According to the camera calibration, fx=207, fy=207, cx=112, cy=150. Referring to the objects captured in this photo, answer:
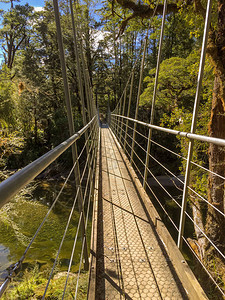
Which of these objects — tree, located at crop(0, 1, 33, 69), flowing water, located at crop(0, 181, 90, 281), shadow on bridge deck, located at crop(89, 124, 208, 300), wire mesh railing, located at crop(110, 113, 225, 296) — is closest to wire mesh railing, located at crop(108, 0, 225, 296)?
wire mesh railing, located at crop(110, 113, 225, 296)

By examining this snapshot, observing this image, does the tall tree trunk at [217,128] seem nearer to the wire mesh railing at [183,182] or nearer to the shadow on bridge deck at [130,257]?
the wire mesh railing at [183,182]

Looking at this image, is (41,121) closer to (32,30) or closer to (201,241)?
(32,30)

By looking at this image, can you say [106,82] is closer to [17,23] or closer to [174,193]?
[17,23]

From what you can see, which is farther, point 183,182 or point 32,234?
point 32,234

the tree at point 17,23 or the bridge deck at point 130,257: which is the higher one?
the tree at point 17,23

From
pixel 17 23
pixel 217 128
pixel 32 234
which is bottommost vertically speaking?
pixel 32 234

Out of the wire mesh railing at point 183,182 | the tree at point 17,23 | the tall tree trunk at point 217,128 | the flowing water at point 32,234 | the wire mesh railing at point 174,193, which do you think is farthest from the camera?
the tree at point 17,23

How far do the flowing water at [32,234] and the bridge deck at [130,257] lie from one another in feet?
9.14

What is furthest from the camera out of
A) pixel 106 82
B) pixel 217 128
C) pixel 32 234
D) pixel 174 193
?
pixel 106 82

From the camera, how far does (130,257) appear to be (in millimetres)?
1284

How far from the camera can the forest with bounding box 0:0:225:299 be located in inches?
128

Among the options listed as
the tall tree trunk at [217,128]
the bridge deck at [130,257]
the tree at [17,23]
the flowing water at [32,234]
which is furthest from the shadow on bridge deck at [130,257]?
the tree at [17,23]

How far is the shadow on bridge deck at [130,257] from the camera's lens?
3.39 feet

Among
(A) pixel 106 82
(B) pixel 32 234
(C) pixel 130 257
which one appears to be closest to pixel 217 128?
(C) pixel 130 257
